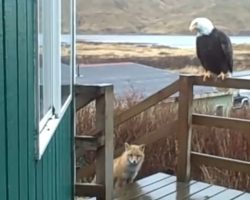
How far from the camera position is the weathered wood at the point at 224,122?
13.0 ft

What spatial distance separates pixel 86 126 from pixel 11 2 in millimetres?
4640

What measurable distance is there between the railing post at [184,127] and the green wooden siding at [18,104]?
2264mm

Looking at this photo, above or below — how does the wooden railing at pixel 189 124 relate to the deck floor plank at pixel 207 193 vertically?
above

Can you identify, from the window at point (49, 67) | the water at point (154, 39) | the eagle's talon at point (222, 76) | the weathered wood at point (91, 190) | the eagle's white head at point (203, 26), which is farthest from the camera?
the water at point (154, 39)

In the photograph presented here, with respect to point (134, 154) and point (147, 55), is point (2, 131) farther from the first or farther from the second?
point (147, 55)

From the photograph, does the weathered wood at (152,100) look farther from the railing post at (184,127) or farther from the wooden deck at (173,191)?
the wooden deck at (173,191)

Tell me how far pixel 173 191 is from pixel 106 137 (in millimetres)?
802

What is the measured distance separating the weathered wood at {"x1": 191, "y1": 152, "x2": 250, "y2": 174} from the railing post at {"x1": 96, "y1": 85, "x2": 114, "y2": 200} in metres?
0.95

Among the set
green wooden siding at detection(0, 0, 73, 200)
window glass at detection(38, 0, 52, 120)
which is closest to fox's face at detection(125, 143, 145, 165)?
window glass at detection(38, 0, 52, 120)

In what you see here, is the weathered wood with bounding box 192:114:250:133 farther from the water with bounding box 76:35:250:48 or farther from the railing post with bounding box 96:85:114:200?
the water with bounding box 76:35:250:48

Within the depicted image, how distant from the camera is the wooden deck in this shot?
384 cm

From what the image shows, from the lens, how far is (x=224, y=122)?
4.07 meters

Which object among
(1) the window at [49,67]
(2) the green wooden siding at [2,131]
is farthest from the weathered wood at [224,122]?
(2) the green wooden siding at [2,131]

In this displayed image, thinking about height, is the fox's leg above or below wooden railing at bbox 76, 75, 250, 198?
below
